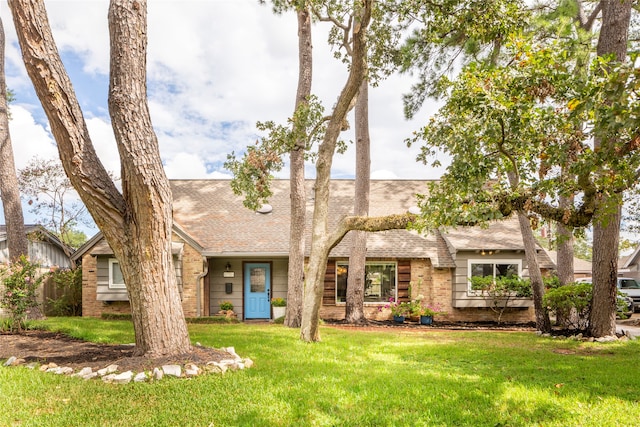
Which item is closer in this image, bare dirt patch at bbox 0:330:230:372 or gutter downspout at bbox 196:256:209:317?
bare dirt patch at bbox 0:330:230:372

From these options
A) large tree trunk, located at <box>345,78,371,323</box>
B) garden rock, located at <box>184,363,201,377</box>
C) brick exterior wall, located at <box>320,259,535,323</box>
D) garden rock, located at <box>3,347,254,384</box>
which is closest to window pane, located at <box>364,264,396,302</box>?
brick exterior wall, located at <box>320,259,535,323</box>

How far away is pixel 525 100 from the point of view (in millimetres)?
5816

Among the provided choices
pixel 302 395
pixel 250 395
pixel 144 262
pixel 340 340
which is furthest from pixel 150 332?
pixel 340 340

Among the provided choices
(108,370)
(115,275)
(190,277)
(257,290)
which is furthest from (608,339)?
(115,275)

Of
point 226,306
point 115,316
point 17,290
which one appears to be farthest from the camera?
point 226,306

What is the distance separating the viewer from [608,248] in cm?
942

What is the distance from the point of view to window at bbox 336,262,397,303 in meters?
15.1

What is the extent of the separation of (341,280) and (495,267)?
5.32m

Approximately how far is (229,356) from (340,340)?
3143 mm

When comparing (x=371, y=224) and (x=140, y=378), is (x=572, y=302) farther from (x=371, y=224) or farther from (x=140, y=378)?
(x=140, y=378)

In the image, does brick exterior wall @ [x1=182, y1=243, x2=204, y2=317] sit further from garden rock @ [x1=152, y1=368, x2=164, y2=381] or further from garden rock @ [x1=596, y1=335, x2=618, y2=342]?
garden rock @ [x1=596, y1=335, x2=618, y2=342]

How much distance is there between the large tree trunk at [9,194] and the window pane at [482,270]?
13.8m

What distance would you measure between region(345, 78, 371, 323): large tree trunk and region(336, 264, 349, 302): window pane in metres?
1.21

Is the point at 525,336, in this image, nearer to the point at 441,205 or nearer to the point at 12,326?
the point at 441,205
